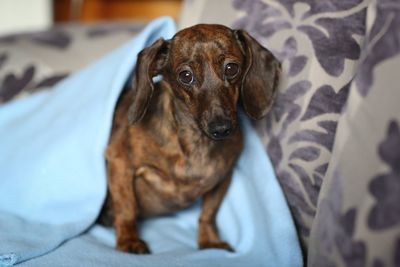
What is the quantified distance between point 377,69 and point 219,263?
750mm

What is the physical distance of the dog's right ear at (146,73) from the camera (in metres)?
1.46

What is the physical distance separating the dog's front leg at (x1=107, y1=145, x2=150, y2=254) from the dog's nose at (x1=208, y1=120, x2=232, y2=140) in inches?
16.7

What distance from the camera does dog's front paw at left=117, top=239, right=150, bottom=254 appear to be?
Result: 1.58 meters

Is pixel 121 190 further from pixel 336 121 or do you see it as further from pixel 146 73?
pixel 336 121

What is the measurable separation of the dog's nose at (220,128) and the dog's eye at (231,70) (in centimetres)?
16

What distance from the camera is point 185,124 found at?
1.59 m

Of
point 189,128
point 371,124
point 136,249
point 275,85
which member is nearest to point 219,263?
point 136,249

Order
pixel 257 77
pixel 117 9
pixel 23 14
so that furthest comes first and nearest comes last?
pixel 117 9 → pixel 23 14 → pixel 257 77

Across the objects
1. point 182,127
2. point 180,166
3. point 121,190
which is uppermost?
point 182,127

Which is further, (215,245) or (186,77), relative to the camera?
(215,245)

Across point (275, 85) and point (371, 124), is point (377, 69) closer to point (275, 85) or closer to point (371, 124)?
point (371, 124)

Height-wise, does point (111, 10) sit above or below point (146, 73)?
below

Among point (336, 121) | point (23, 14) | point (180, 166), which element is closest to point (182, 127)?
point (180, 166)

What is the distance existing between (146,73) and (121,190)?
431 mm
